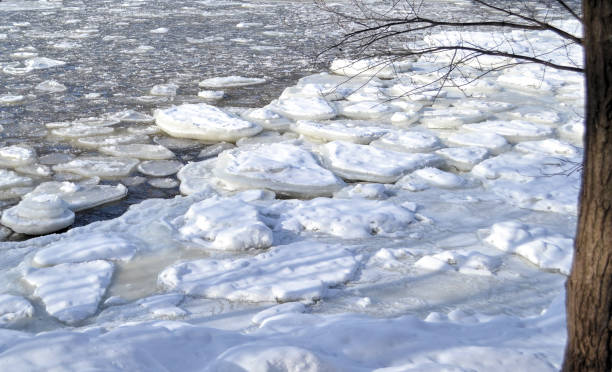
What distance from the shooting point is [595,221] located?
1586mm

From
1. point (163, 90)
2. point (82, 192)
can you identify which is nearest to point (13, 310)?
point (82, 192)

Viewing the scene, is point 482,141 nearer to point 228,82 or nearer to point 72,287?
point 228,82

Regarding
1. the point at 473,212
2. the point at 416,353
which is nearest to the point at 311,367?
the point at 416,353

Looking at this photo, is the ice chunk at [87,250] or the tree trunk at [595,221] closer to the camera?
the tree trunk at [595,221]

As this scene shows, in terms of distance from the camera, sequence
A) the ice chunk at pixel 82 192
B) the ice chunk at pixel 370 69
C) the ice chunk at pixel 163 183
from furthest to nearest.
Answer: the ice chunk at pixel 370 69 < the ice chunk at pixel 163 183 < the ice chunk at pixel 82 192

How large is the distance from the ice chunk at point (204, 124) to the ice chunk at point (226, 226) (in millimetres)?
1865

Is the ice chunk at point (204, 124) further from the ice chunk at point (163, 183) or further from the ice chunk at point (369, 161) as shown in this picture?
the ice chunk at point (163, 183)

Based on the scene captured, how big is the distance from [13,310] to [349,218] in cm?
199

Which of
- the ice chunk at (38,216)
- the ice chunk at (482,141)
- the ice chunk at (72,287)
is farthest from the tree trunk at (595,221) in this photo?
the ice chunk at (482,141)

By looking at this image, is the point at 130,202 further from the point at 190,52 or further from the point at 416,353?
the point at 190,52

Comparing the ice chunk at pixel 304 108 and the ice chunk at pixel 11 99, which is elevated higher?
the ice chunk at pixel 304 108

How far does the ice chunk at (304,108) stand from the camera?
22.1ft

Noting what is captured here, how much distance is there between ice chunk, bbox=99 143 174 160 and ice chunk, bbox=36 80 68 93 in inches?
97.8

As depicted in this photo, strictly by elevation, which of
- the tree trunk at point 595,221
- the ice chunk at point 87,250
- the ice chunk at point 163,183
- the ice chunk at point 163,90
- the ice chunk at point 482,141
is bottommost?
the ice chunk at point 163,183
